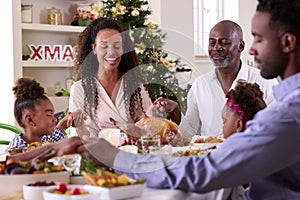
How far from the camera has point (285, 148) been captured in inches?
59.3

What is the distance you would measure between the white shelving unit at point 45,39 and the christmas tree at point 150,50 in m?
0.76

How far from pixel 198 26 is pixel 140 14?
2831mm

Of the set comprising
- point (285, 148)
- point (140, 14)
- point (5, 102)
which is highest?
point (140, 14)

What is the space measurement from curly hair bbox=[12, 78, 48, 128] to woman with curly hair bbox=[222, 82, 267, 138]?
3.38 ft

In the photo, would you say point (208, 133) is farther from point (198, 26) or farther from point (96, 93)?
point (198, 26)

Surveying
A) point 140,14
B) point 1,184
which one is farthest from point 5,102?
point 1,184

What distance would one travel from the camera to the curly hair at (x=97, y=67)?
10.1ft

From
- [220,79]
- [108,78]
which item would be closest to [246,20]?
[220,79]

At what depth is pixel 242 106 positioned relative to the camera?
2279mm

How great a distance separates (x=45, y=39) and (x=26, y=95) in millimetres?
2480

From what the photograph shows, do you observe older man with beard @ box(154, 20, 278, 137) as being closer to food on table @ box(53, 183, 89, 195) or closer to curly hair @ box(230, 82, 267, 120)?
curly hair @ box(230, 82, 267, 120)

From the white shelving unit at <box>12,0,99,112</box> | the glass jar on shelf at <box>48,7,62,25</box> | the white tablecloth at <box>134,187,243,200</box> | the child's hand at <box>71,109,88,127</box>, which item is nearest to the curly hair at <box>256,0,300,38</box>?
the white tablecloth at <box>134,187,243,200</box>

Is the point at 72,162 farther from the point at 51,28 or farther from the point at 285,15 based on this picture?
the point at 51,28

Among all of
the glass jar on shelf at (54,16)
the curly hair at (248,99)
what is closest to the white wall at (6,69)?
the glass jar on shelf at (54,16)
